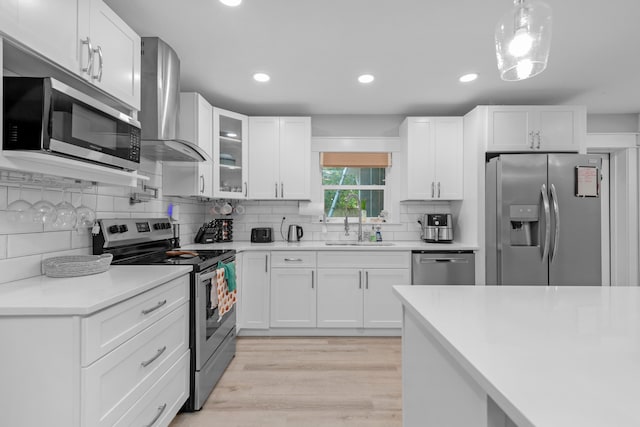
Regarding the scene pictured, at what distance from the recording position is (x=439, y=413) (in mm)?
1001

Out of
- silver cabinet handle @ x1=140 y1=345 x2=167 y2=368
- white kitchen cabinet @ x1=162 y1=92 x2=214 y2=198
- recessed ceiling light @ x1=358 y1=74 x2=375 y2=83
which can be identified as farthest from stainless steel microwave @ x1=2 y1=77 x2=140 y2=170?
recessed ceiling light @ x1=358 y1=74 x2=375 y2=83

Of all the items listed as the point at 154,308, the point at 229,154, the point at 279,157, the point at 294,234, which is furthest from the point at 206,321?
the point at 279,157

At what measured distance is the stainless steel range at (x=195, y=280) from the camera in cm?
205

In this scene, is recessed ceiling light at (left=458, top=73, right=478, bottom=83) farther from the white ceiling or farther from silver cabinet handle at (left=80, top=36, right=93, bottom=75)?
silver cabinet handle at (left=80, top=36, right=93, bottom=75)

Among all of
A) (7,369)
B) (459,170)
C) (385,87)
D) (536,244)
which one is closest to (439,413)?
(7,369)

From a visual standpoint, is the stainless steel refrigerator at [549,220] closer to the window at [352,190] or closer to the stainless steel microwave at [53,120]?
the window at [352,190]

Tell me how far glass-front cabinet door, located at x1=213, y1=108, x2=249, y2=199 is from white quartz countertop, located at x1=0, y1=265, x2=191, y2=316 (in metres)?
Result: 1.66

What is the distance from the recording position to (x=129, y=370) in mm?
1417

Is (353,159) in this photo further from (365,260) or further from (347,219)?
(365,260)

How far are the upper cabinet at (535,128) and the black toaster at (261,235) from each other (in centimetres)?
240

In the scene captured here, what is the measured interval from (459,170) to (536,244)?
1.04 m

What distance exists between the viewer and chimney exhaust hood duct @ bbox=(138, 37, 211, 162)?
219 cm

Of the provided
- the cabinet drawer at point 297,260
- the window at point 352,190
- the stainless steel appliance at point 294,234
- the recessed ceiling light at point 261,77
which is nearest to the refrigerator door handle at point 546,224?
the window at point 352,190

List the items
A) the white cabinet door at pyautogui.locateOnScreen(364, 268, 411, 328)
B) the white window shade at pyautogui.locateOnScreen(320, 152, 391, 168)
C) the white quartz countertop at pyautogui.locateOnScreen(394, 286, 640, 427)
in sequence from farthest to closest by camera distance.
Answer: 1. the white window shade at pyautogui.locateOnScreen(320, 152, 391, 168)
2. the white cabinet door at pyautogui.locateOnScreen(364, 268, 411, 328)
3. the white quartz countertop at pyautogui.locateOnScreen(394, 286, 640, 427)
